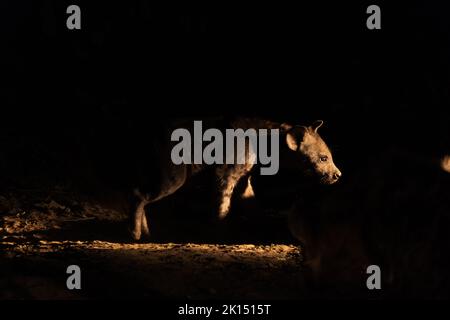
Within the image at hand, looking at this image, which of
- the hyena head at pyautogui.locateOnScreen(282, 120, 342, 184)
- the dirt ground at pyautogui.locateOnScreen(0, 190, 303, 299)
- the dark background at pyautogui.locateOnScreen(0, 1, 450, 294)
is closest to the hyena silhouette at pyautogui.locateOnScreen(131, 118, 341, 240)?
the hyena head at pyautogui.locateOnScreen(282, 120, 342, 184)

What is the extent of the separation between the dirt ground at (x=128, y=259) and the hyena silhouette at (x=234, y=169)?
391 mm

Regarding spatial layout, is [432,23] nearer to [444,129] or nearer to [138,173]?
[444,129]

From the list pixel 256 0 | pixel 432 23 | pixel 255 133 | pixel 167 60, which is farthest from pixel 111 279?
pixel 432 23

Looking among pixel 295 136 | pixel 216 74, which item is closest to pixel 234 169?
pixel 295 136

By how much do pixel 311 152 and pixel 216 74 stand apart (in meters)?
3.60

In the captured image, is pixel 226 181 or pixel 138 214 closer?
pixel 138 214

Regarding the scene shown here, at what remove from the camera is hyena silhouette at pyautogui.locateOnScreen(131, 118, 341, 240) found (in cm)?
653

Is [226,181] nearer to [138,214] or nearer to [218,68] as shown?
[138,214]

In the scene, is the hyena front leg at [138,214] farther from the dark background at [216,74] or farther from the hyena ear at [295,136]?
the dark background at [216,74]

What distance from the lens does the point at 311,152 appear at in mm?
7617

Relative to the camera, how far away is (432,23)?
32.6ft

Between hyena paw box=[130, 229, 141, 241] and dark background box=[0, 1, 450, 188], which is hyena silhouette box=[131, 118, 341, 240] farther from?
dark background box=[0, 1, 450, 188]
